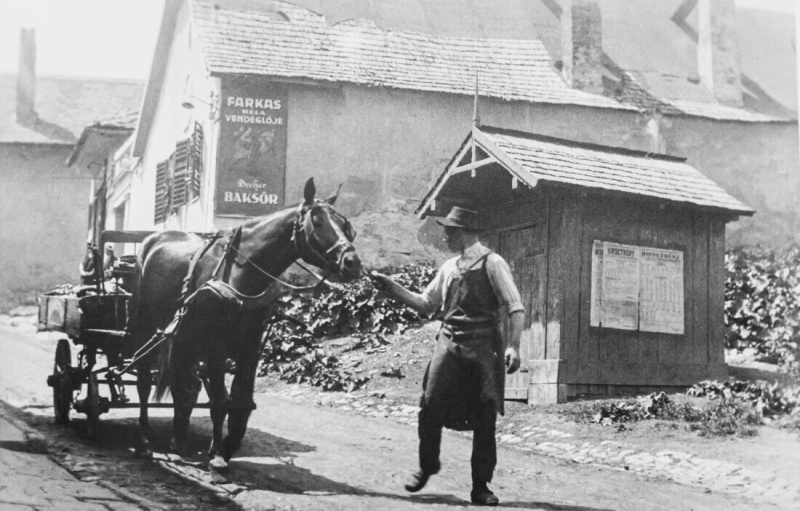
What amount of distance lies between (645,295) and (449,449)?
3.18 meters

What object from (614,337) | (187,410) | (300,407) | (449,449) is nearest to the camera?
(449,449)

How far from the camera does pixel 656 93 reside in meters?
6.32

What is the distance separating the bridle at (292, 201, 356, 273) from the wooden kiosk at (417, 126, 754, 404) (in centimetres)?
230

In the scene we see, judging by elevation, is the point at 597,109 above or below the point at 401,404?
above

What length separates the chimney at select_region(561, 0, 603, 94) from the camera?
547 cm

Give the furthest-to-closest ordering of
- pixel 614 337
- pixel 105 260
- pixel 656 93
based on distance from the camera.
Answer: pixel 614 337
pixel 656 93
pixel 105 260

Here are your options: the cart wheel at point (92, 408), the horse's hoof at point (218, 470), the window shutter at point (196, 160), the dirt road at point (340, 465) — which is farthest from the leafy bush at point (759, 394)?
the cart wheel at point (92, 408)

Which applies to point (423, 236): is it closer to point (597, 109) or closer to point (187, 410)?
point (187, 410)

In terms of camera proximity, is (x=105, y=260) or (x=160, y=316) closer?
(x=160, y=316)

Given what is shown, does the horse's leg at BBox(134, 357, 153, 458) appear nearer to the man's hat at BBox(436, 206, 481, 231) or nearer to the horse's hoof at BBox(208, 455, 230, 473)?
the horse's hoof at BBox(208, 455, 230, 473)

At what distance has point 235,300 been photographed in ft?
14.0

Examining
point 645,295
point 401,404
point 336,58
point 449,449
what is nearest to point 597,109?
point 645,295

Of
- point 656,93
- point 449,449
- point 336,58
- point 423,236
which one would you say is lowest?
point 449,449

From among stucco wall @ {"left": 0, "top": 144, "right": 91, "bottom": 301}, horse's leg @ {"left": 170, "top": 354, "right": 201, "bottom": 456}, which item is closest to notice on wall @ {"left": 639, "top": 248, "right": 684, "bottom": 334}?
horse's leg @ {"left": 170, "top": 354, "right": 201, "bottom": 456}
